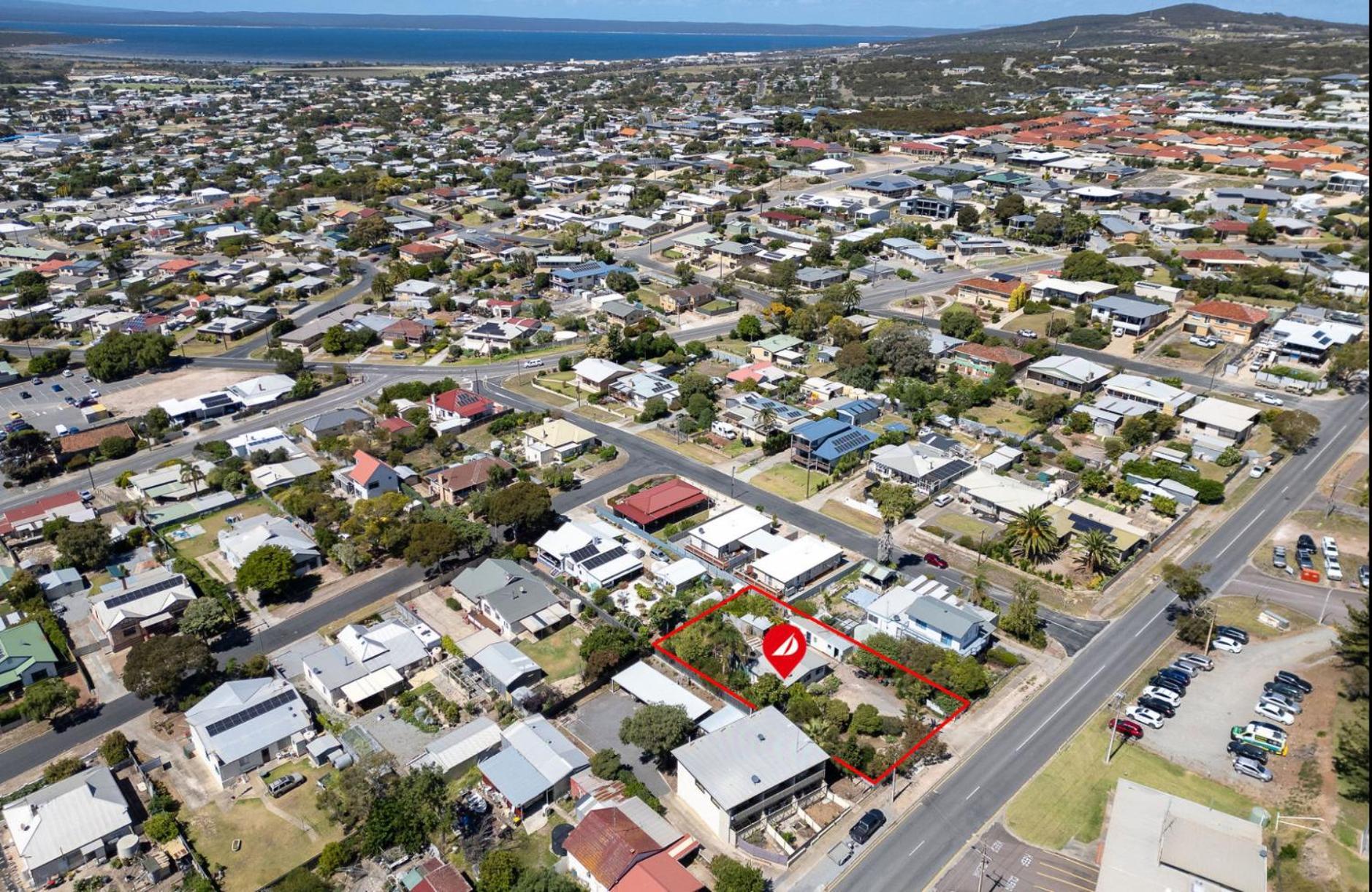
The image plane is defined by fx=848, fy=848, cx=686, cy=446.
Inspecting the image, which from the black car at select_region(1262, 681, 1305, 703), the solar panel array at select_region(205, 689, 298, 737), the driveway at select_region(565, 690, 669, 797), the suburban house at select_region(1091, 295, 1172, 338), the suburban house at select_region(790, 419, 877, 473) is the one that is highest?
the suburban house at select_region(1091, 295, 1172, 338)

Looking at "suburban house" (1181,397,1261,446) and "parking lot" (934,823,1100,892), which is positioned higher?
"suburban house" (1181,397,1261,446)

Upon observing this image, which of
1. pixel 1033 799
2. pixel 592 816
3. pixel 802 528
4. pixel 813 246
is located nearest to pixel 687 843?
pixel 592 816

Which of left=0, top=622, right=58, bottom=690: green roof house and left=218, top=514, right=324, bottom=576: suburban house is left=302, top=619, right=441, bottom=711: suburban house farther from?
left=0, top=622, right=58, bottom=690: green roof house

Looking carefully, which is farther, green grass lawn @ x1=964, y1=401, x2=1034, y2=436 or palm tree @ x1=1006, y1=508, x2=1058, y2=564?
green grass lawn @ x1=964, y1=401, x2=1034, y2=436

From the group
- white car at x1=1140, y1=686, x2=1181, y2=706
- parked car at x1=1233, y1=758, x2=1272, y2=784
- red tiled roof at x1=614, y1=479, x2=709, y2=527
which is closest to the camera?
parked car at x1=1233, y1=758, x2=1272, y2=784

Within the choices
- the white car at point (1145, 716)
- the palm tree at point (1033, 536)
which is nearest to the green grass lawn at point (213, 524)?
the palm tree at point (1033, 536)

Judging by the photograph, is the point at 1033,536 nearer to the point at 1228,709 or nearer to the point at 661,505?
the point at 1228,709

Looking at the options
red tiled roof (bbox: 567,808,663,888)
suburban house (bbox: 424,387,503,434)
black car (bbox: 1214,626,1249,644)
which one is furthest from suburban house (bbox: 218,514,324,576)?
black car (bbox: 1214,626,1249,644)

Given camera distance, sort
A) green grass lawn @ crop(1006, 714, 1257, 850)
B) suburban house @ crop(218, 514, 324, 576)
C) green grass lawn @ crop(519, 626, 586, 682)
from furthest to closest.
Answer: suburban house @ crop(218, 514, 324, 576) → green grass lawn @ crop(519, 626, 586, 682) → green grass lawn @ crop(1006, 714, 1257, 850)
